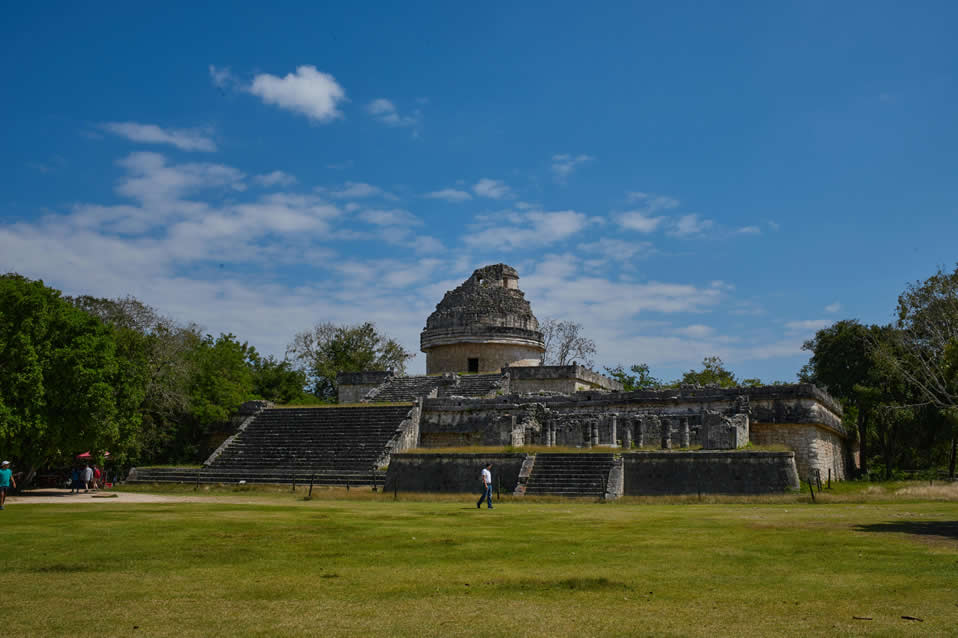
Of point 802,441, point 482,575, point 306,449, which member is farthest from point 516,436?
point 482,575

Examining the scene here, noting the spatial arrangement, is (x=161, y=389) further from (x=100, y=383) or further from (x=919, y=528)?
(x=919, y=528)

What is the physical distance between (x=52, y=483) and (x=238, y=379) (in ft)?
35.4

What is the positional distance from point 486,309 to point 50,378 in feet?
65.5

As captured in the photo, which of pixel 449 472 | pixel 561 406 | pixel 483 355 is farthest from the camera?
pixel 483 355

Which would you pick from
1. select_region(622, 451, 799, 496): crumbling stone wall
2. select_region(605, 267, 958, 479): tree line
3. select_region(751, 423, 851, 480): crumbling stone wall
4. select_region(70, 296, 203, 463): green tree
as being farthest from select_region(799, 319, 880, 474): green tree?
select_region(70, 296, 203, 463): green tree

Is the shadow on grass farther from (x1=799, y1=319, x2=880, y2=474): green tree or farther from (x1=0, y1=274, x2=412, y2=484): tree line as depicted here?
(x1=799, y1=319, x2=880, y2=474): green tree

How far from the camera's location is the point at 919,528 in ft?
40.8

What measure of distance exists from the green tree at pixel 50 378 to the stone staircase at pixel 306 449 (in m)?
4.32

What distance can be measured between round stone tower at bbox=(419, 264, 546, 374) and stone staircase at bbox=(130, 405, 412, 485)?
28.0ft

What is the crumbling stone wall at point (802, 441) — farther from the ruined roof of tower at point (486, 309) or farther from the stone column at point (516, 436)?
the ruined roof of tower at point (486, 309)

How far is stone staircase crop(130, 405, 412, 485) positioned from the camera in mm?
27078

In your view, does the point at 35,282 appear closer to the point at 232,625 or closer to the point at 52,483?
the point at 52,483

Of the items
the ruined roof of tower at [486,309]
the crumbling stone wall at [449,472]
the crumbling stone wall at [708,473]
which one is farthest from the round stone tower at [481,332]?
the crumbling stone wall at [708,473]

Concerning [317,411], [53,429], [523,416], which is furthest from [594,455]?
[53,429]
